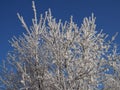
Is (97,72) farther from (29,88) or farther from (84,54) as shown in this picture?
(29,88)

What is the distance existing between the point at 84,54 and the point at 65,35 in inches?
35.8

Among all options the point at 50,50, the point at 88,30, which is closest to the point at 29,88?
the point at 50,50

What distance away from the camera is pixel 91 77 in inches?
388

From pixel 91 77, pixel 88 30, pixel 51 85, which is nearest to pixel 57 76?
pixel 51 85

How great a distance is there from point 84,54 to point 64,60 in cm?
74

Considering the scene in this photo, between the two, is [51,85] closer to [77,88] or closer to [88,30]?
[77,88]

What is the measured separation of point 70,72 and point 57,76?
0.44 meters

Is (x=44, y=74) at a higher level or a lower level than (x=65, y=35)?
lower

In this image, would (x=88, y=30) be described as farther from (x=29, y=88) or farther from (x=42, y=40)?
(x=29, y=88)

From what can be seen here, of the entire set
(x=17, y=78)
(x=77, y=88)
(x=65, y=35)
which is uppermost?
(x=65, y=35)

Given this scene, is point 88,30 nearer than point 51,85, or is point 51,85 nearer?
point 51,85

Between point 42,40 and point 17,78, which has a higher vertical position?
point 42,40

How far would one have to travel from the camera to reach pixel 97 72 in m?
10.1

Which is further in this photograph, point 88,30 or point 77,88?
point 88,30
